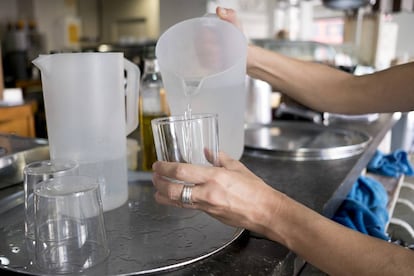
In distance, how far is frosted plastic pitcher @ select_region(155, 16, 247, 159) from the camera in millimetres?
728

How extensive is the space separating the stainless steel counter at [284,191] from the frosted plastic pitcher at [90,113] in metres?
0.14

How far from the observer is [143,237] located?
1.93 ft

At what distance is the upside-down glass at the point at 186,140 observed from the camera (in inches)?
22.3

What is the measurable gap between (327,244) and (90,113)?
1.36 ft

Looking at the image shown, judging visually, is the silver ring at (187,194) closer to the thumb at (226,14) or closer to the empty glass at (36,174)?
the empty glass at (36,174)

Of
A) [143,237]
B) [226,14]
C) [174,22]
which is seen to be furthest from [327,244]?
[174,22]

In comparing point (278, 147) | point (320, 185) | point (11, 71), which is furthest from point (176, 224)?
point (11, 71)

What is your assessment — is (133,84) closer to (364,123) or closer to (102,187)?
(102,187)

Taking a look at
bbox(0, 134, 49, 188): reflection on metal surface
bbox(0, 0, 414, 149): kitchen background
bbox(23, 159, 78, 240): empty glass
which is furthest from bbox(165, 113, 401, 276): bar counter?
bbox(0, 0, 414, 149): kitchen background

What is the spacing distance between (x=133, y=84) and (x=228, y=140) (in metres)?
0.22

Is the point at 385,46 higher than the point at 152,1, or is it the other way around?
the point at 152,1

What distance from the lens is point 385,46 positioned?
13.8ft

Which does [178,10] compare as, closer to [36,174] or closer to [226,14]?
[226,14]

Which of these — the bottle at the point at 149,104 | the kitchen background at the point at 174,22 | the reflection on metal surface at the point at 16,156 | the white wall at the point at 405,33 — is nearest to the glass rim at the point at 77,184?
the reflection on metal surface at the point at 16,156
